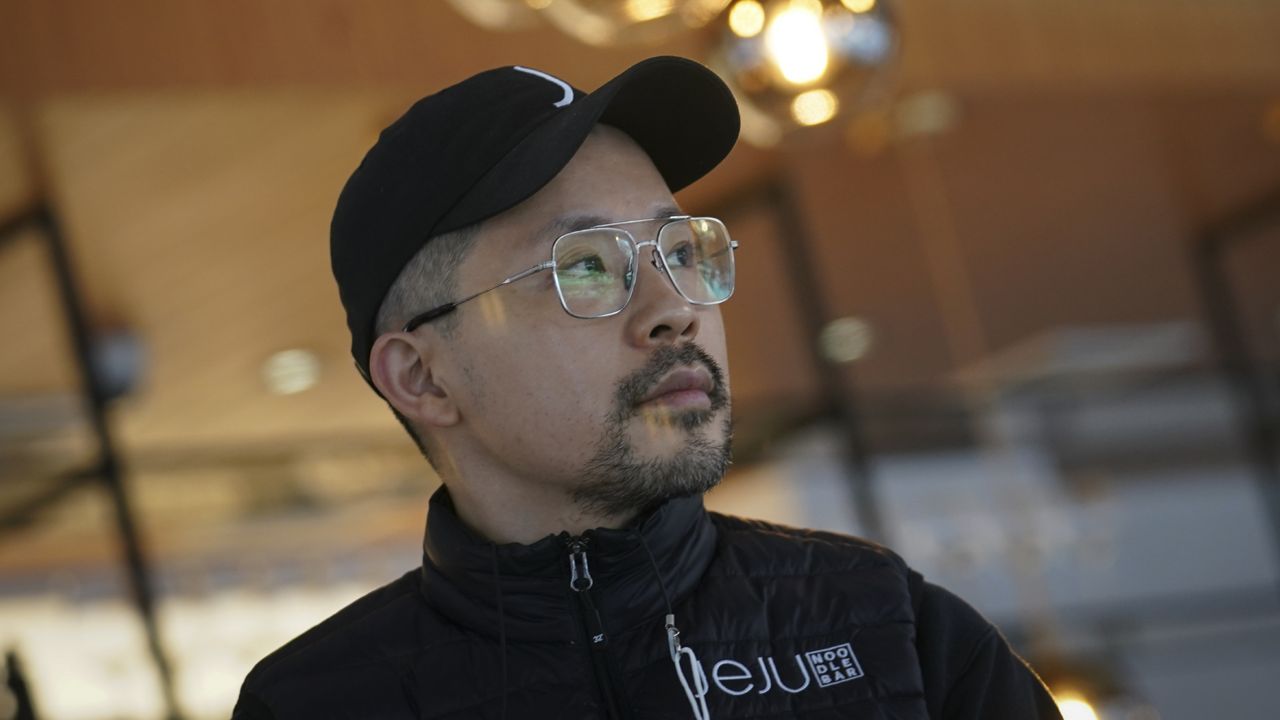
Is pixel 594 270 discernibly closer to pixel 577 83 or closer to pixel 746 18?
pixel 746 18

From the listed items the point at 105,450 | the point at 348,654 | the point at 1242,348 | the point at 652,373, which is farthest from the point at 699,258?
the point at 1242,348

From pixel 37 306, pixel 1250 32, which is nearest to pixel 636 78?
pixel 37 306

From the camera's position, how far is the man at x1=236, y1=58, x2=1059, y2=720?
1.23m

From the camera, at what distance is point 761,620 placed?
49.8 inches

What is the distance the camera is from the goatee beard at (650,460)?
1.26 metres

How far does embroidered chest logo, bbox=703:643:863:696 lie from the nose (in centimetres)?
27

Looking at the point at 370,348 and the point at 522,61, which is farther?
the point at 522,61

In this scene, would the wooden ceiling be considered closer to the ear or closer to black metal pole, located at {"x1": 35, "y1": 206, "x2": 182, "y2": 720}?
black metal pole, located at {"x1": 35, "y1": 206, "x2": 182, "y2": 720}

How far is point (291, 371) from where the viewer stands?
5480mm

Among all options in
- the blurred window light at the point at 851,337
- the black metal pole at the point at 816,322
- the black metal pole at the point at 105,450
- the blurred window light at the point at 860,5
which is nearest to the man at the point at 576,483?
the blurred window light at the point at 860,5

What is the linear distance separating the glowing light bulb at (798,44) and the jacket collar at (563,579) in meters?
0.76

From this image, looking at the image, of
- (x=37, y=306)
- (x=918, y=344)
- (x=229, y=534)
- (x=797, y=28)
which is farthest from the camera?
(x=918, y=344)

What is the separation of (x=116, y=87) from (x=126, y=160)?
1.21ft

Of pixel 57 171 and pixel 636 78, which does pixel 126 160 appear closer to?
pixel 57 171
